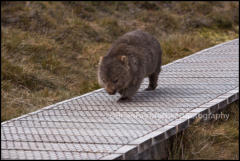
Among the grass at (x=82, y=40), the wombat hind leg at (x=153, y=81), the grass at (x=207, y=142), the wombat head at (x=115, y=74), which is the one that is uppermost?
the wombat head at (x=115, y=74)

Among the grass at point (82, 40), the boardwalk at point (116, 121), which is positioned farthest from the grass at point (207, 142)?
the boardwalk at point (116, 121)

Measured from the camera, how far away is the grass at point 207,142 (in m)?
4.43

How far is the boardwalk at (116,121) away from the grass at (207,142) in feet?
0.38

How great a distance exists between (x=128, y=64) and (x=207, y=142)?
163 cm

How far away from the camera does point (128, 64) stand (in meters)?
5.89

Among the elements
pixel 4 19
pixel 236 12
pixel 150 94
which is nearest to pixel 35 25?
pixel 4 19

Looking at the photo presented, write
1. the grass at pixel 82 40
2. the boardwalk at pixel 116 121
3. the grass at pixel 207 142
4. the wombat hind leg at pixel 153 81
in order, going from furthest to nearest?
the wombat hind leg at pixel 153 81 → the grass at pixel 82 40 → the grass at pixel 207 142 → the boardwalk at pixel 116 121

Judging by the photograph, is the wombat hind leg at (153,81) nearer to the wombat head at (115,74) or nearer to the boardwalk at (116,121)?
the boardwalk at (116,121)

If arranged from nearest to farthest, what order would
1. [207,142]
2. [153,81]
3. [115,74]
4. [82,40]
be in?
[207,142] → [115,74] → [153,81] → [82,40]

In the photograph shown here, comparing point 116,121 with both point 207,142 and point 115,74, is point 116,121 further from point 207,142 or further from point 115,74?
point 207,142

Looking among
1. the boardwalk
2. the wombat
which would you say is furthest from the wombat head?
the boardwalk

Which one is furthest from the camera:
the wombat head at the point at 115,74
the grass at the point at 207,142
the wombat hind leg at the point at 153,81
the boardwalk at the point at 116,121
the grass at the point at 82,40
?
the wombat hind leg at the point at 153,81

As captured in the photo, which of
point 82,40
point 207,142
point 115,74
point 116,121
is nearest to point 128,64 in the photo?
point 115,74

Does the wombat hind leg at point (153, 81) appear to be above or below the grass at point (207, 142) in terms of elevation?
below
